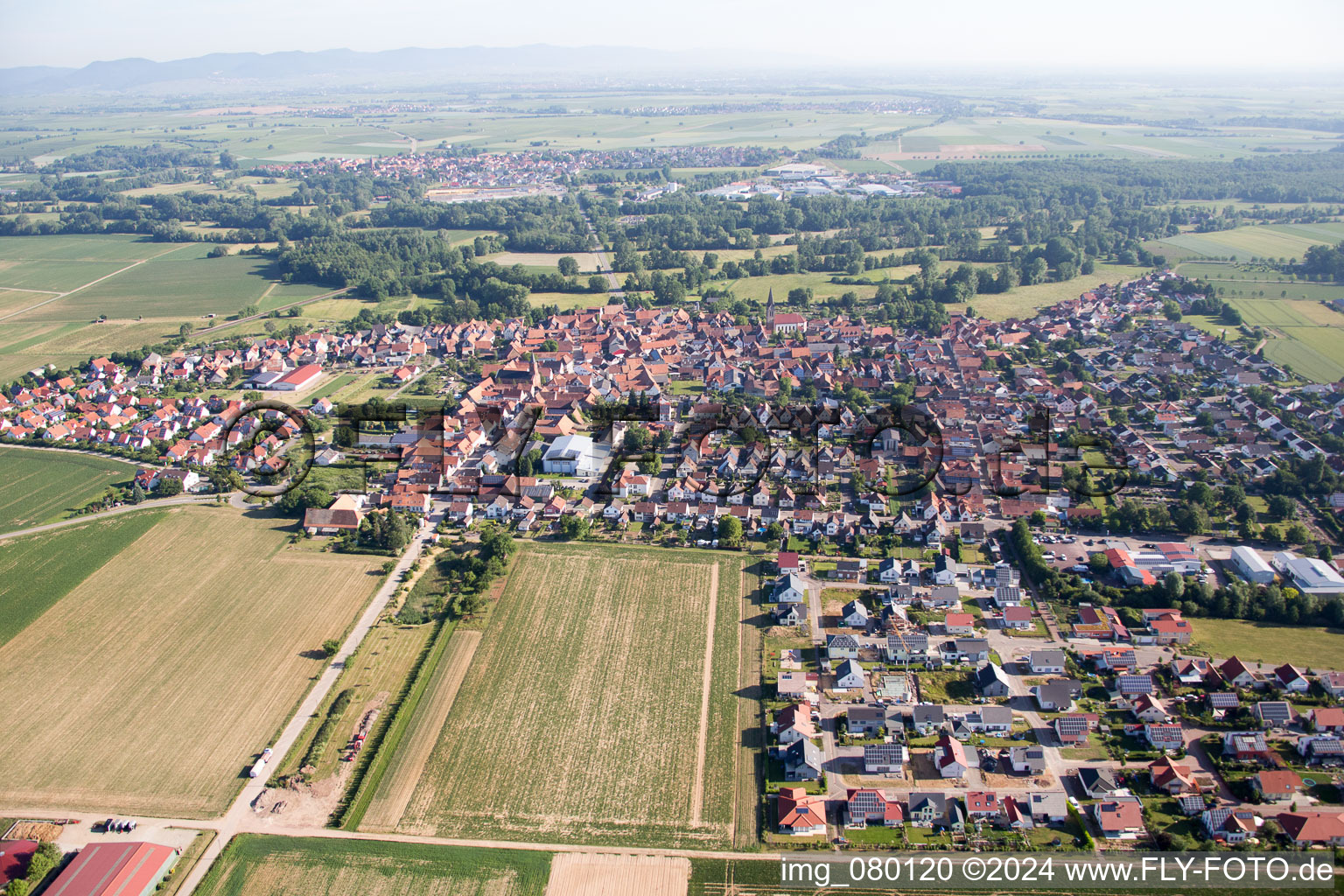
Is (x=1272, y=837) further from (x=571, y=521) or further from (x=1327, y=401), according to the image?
(x=1327, y=401)

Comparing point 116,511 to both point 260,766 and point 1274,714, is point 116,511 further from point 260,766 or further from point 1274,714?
point 1274,714

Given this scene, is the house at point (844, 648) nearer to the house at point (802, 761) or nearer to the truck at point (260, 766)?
the house at point (802, 761)

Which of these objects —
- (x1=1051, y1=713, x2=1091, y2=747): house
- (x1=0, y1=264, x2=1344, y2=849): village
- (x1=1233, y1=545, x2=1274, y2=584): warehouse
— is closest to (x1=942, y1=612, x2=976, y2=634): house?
(x1=0, y1=264, x2=1344, y2=849): village

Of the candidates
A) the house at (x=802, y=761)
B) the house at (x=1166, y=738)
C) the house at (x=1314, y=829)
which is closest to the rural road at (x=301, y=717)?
the house at (x=802, y=761)

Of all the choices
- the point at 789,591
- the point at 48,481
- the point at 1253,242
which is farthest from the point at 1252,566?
the point at 1253,242

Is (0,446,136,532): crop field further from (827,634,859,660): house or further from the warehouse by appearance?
the warehouse

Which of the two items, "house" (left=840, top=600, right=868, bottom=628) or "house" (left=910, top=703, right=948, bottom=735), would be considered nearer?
"house" (left=910, top=703, right=948, bottom=735)
